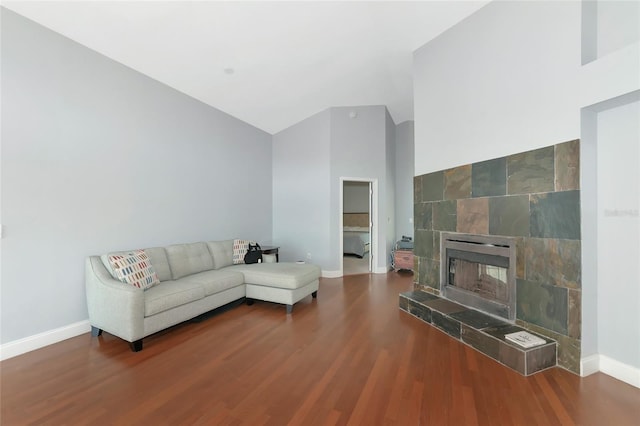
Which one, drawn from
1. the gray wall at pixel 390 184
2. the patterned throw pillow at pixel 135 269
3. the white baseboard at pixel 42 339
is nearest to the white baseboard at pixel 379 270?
the gray wall at pixel 390 184

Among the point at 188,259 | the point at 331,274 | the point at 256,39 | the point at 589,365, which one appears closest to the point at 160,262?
the point at 188,259

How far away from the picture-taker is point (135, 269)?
3008 mm

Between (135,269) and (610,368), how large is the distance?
4.28 m

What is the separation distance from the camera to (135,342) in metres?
2.63

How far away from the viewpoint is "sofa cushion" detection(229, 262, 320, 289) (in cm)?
370

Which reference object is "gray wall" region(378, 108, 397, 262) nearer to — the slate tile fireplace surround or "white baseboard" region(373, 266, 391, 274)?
"white baseboard" region(373, 266, 391, 274)

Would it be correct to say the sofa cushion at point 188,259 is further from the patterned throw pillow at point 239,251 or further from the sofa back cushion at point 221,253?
the patterned throw pillow at point 239,251

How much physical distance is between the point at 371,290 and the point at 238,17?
4092 millimetres

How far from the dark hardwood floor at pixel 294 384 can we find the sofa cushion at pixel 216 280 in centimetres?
53

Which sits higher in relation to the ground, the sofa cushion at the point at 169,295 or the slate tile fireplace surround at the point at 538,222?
the slate tile fireplace surround at the point at 538,222

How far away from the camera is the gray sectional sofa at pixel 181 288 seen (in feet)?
8.76

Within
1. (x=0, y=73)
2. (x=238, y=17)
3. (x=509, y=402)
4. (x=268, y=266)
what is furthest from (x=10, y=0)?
(x=509, y=402)

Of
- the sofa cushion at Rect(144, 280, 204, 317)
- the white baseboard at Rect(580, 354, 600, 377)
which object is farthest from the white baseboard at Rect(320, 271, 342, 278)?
the white baseboard at Rect(580, 354, 600, 377)

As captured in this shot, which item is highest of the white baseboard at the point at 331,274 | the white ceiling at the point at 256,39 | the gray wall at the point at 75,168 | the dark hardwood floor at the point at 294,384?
the white ceiling at the point at 256,39
